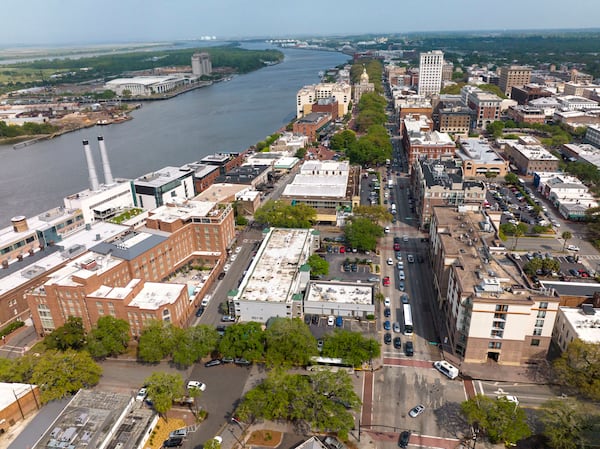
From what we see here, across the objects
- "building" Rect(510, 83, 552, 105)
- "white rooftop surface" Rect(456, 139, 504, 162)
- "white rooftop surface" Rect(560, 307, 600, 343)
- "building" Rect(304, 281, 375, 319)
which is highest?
"building" Rect(510, 83, 552, 105)

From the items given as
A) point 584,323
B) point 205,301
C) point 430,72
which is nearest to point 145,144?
point 205,301

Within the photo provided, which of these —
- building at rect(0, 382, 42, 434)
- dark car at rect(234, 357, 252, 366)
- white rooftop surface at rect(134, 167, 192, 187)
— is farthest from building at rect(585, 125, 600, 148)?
building at rect(0, 382, 42, 434)

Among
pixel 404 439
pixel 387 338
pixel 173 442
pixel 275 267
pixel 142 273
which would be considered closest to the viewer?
pixel 404 439

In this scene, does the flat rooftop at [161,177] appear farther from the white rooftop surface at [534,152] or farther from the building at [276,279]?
the white rooftop surface at [534,152]

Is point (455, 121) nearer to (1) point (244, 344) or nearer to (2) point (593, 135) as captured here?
(2) point (593, 135)

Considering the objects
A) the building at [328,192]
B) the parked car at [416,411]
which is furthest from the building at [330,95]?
the parked car at [416,411]

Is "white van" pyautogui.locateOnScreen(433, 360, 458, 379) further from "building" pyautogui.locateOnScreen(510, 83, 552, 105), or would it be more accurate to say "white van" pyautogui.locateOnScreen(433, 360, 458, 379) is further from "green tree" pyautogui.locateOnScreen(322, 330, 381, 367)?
"building" pyautogui.locateOnScreen(510, 83, 552, 105)

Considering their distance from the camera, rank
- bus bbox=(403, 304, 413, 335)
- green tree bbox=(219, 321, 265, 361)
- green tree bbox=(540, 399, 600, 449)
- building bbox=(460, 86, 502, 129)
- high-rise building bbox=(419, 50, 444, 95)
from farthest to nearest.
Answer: high-rise building bbox=(419, 50, 444, 95), building bbox=(460, 86, 502, 129), bus bbox=(403, 304, 413, 335), green tree bbox=(219, 321, 265, 361), green tree bbox=(540, 399, 600, 449)
